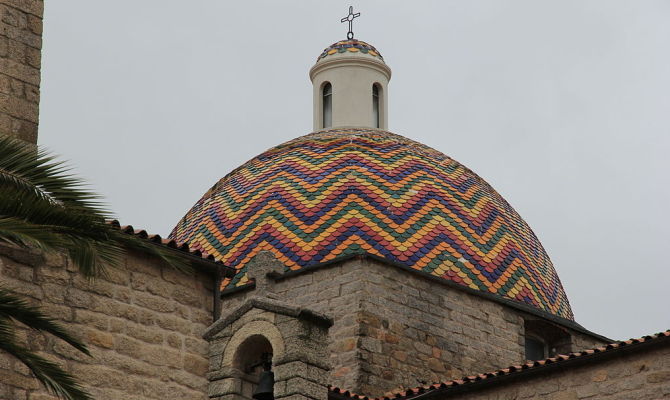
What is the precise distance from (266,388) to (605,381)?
3.27 metres

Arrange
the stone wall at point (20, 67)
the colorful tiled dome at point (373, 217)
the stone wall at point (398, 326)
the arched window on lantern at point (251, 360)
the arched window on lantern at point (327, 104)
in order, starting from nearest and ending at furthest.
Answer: the arched window on lantern at point (251, 360)
the stone wall at point (20, 67)
the stone wall at point (398, 326)
the colorful tiled dome at point (373, 217)
the arched window on lantern at point (327, 104)

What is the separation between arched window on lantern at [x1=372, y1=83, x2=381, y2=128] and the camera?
22484 millimetres

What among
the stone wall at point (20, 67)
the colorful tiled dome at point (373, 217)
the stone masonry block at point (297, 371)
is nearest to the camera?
the stone masonry block at point (297, 371)

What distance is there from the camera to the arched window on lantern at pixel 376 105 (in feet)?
73.8

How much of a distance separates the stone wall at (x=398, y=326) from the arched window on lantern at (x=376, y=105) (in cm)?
490

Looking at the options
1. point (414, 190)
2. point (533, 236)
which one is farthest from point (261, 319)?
point (533, 236)

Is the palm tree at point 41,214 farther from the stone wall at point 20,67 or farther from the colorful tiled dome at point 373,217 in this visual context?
the colorful tiled dome at point 373,217

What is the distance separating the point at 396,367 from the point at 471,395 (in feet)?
9.55

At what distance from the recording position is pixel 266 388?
1140 cm

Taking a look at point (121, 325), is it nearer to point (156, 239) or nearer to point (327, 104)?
point (156, 239)

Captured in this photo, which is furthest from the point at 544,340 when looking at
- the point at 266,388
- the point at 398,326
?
the point at 266,388

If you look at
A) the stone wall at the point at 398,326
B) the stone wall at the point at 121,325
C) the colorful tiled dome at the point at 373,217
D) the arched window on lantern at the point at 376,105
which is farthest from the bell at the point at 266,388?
the arched window on lantern at the point at 376,105

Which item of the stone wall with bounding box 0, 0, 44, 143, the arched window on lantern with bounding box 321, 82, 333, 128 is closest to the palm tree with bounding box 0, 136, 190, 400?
the stone wall with bounding box 0, 0, 44, 143

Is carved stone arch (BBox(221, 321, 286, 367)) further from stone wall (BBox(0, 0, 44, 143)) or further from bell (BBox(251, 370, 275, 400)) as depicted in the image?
stone wall (BBox(0, 0, 44, 143))
